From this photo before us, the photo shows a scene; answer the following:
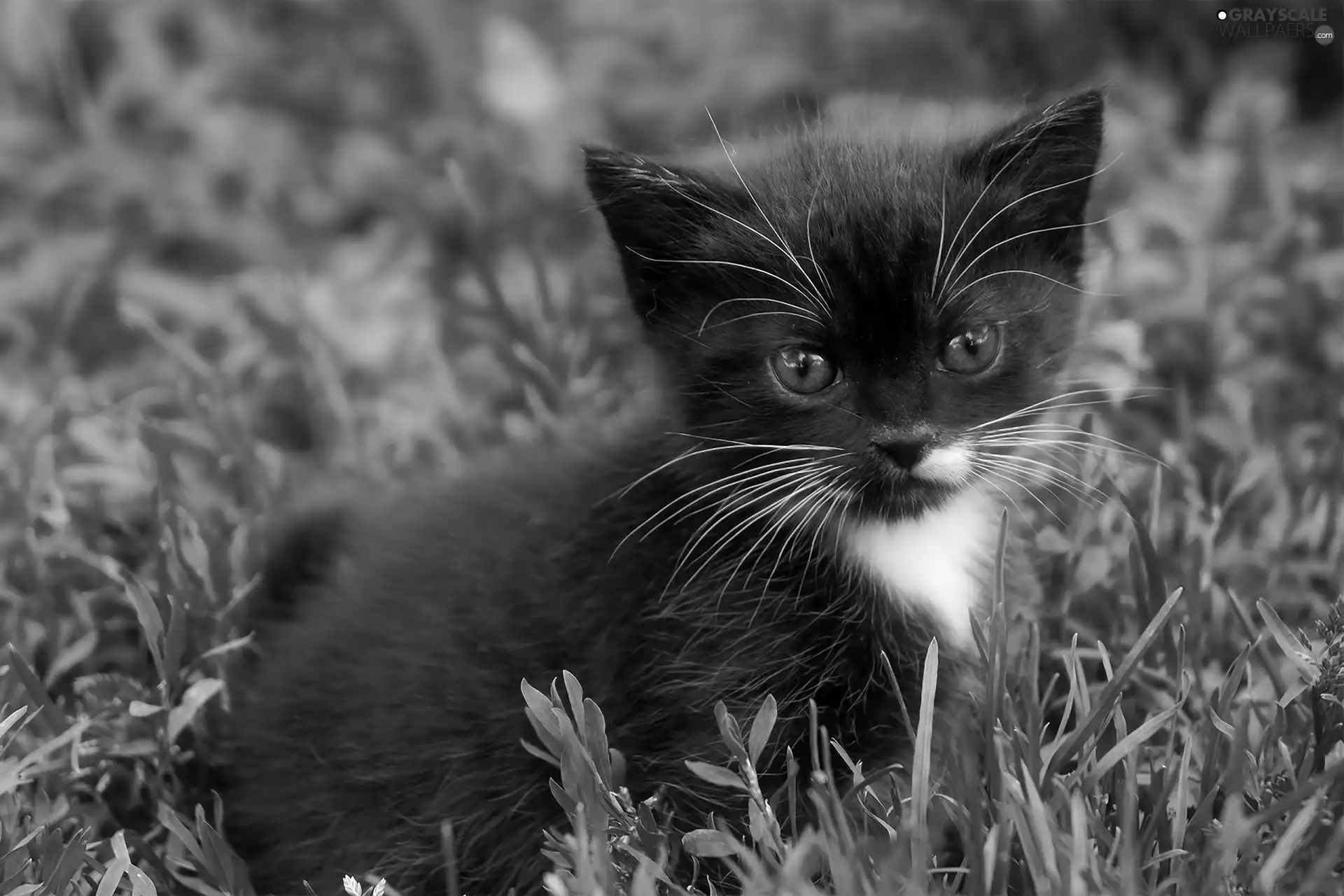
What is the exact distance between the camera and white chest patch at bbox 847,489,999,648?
2.89 m

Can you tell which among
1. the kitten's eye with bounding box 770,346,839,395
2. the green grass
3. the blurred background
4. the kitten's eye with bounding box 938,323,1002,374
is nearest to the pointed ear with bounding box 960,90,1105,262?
the kitten's eye with bounding box 938,323,1002,374

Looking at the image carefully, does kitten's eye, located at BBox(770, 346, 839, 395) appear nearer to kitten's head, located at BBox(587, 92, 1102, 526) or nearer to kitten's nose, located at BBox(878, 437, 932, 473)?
kitten's head, located at BBox(587, 92, 1102, 526)

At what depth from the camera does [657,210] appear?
2.87m

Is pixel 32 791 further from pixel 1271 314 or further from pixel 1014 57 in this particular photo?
pixel 1014 57

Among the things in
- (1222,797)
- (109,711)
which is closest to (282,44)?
(109,711)

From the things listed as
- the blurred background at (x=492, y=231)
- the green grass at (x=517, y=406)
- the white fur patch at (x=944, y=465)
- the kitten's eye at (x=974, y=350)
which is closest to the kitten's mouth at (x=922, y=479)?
the white fur patch at (x=944, y=465)

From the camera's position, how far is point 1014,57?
231 inches

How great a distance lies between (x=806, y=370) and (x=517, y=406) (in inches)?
82.0

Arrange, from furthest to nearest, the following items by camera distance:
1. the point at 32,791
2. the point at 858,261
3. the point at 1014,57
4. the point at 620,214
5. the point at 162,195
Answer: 1. the point at 1014,57
2. the point at 162,195
3. the point at 32,791
4. the point at 620,214
5. the point at 858,261

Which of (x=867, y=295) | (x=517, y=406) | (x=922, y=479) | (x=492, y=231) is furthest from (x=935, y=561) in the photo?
(x=492, y=231)

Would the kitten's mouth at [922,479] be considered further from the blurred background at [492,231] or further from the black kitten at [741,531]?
the blurred background at [492,231]

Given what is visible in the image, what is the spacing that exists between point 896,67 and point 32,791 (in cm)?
472

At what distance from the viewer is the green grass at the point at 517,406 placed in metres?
2.55

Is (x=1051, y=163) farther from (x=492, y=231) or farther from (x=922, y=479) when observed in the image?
(x=492, y=231)
